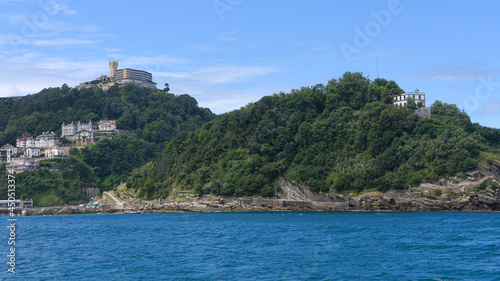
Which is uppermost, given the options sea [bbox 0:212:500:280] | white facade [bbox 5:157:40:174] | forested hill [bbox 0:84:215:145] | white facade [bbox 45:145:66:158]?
forested hill [bbox 0:84:215:145]

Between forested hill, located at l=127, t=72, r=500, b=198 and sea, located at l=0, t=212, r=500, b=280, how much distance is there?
92.3ft

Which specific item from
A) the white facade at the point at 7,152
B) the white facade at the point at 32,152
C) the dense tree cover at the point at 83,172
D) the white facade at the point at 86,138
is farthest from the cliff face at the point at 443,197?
the white facade at the point at 7,152

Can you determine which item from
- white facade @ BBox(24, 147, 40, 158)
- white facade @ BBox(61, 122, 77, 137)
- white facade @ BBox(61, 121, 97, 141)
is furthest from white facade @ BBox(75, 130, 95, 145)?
white facade @ BBox(24, 147, 40, 158)

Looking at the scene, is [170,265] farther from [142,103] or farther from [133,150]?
[142,103]

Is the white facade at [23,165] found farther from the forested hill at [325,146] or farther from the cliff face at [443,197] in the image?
the cliff face at [443,197]

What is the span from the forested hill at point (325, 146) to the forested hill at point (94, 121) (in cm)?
2118

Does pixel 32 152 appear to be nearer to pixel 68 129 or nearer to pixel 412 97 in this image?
pixel 68 129

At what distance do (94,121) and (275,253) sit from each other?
153034 millimetres

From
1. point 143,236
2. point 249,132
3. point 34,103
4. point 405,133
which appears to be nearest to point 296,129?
point 249,132

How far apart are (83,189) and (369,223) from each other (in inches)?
3645

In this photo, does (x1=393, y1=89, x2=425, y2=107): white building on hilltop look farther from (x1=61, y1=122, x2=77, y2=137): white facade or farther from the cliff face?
(x1=61, y1=122, x2=77, y2=137): white facade

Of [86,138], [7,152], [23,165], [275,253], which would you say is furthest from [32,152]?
[275,253]

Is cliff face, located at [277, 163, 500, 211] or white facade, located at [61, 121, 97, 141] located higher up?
white facade, located at [61, 121, 97, 141]

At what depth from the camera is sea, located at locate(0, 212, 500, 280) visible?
98.6ft
